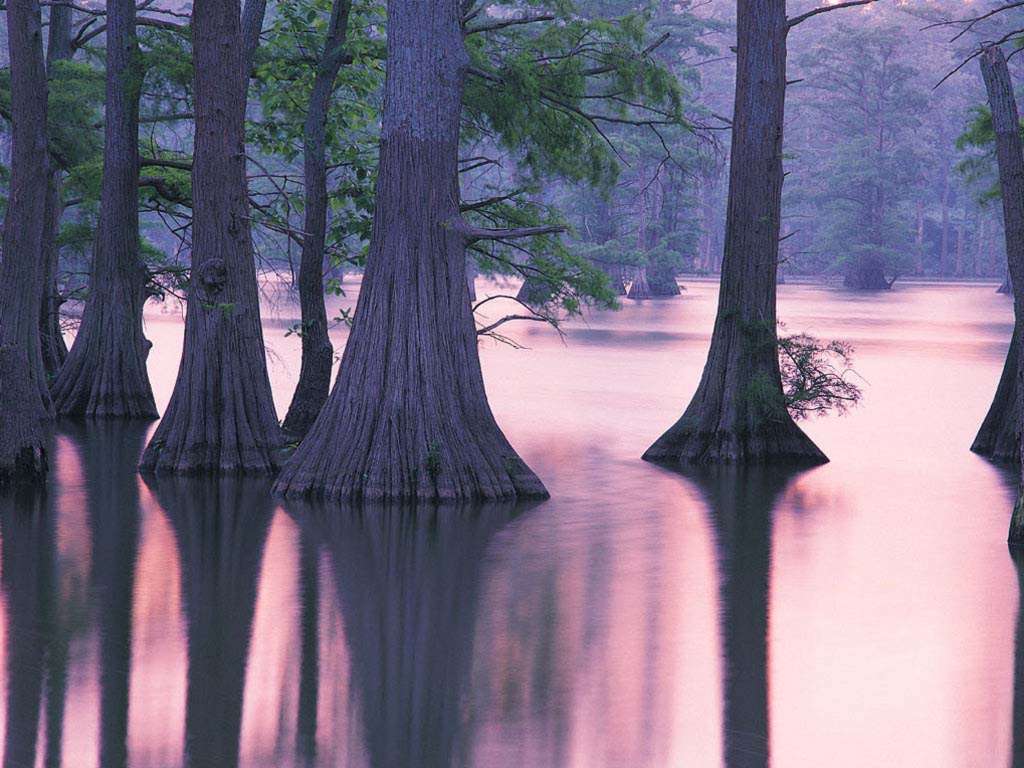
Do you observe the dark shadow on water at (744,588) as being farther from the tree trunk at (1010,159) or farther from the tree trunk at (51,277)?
the tree trunk at (51,277)

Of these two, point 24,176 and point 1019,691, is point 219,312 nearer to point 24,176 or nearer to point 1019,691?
point 24,176

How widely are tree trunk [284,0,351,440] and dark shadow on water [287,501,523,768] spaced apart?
4.44 metres

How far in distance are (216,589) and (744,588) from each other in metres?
3.39

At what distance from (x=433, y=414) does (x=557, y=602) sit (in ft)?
10.6

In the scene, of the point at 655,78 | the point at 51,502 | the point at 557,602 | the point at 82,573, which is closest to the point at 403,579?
the point at 557,602

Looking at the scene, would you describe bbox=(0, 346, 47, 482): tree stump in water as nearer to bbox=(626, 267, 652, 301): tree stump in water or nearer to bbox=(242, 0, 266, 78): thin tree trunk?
bbox=(242, 0, 266, 78): thin tree trunk

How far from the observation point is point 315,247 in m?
16.8

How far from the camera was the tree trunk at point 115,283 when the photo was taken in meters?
19.2

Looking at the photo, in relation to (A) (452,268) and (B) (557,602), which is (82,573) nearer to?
(B) (557,602)

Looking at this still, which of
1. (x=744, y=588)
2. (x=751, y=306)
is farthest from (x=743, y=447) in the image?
(x=744, y=588)

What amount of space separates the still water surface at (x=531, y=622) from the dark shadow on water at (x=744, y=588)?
3 centimetres

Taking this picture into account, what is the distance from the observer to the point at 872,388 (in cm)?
2650

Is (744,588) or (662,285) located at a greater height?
(662,285)

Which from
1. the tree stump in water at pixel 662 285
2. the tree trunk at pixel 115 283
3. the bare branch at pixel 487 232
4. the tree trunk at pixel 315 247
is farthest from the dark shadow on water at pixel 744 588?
the tree stump in water at pixel 662 285
